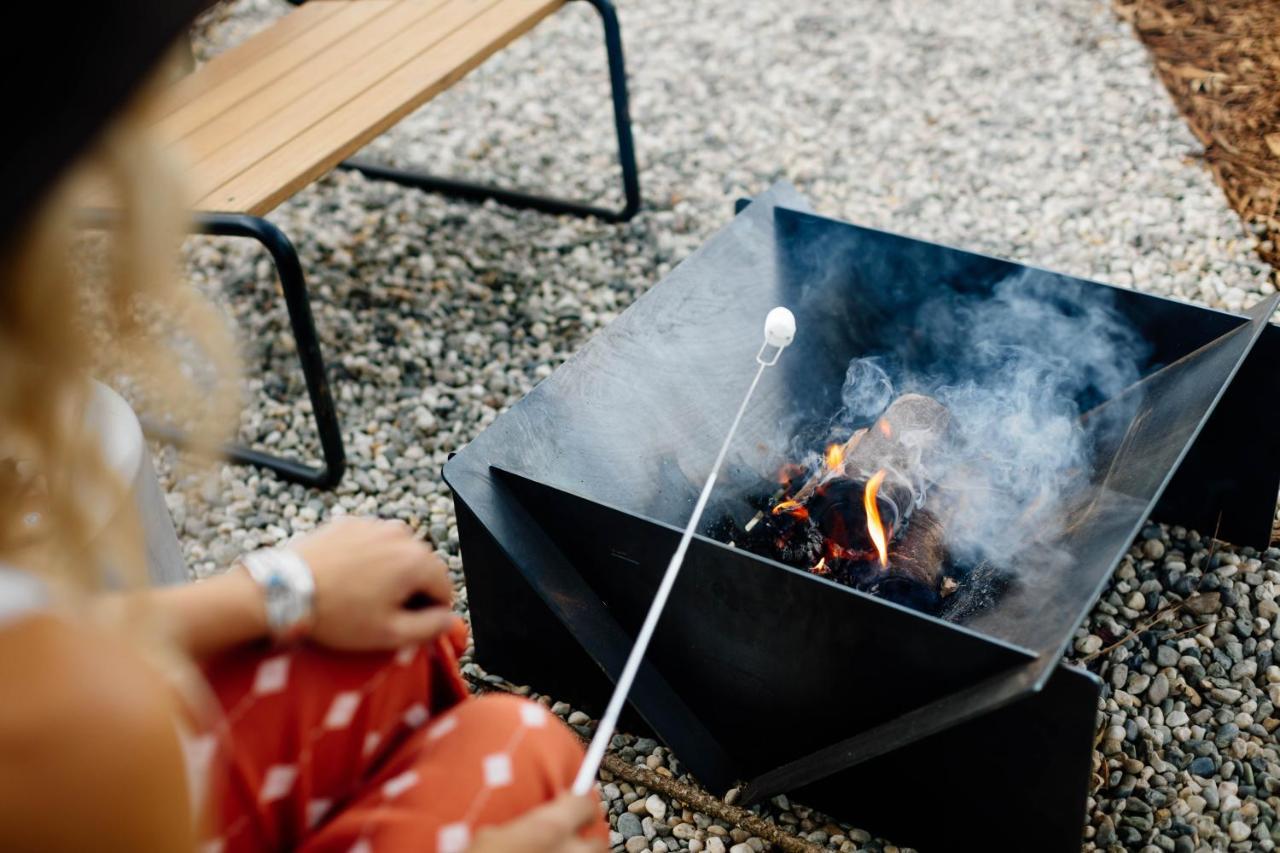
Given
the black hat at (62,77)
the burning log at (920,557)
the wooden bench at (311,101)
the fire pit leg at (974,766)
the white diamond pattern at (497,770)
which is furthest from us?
the wooden bench at (311,101)

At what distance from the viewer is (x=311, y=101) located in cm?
291

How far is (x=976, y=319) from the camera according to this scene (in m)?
2.52

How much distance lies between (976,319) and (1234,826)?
3.55ft

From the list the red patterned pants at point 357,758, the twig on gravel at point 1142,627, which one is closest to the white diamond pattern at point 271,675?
the red patterned pants at point 357,758

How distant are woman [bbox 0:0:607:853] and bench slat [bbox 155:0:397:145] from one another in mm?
1457

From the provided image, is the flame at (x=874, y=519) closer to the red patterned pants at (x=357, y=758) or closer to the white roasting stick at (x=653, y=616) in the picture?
the white roasting stick at (x=653, y=616)

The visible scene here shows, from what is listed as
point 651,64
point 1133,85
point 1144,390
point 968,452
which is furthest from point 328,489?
point 1133,85

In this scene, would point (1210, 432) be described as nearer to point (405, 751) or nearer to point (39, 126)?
point (405, 751)

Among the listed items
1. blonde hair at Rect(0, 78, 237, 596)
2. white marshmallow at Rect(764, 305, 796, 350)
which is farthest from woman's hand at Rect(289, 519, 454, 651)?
white marshmallow at Rect(764, 305, 796, 350)

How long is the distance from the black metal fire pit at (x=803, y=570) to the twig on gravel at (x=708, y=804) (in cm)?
4

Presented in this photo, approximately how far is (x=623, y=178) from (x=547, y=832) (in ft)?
8.84

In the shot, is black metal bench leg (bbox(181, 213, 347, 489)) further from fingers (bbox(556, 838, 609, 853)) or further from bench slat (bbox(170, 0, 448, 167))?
fingers (bbox(556, 838, 609, 853))

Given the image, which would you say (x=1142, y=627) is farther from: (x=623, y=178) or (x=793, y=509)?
(x=623, y=178)

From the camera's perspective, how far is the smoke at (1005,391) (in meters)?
2.20
